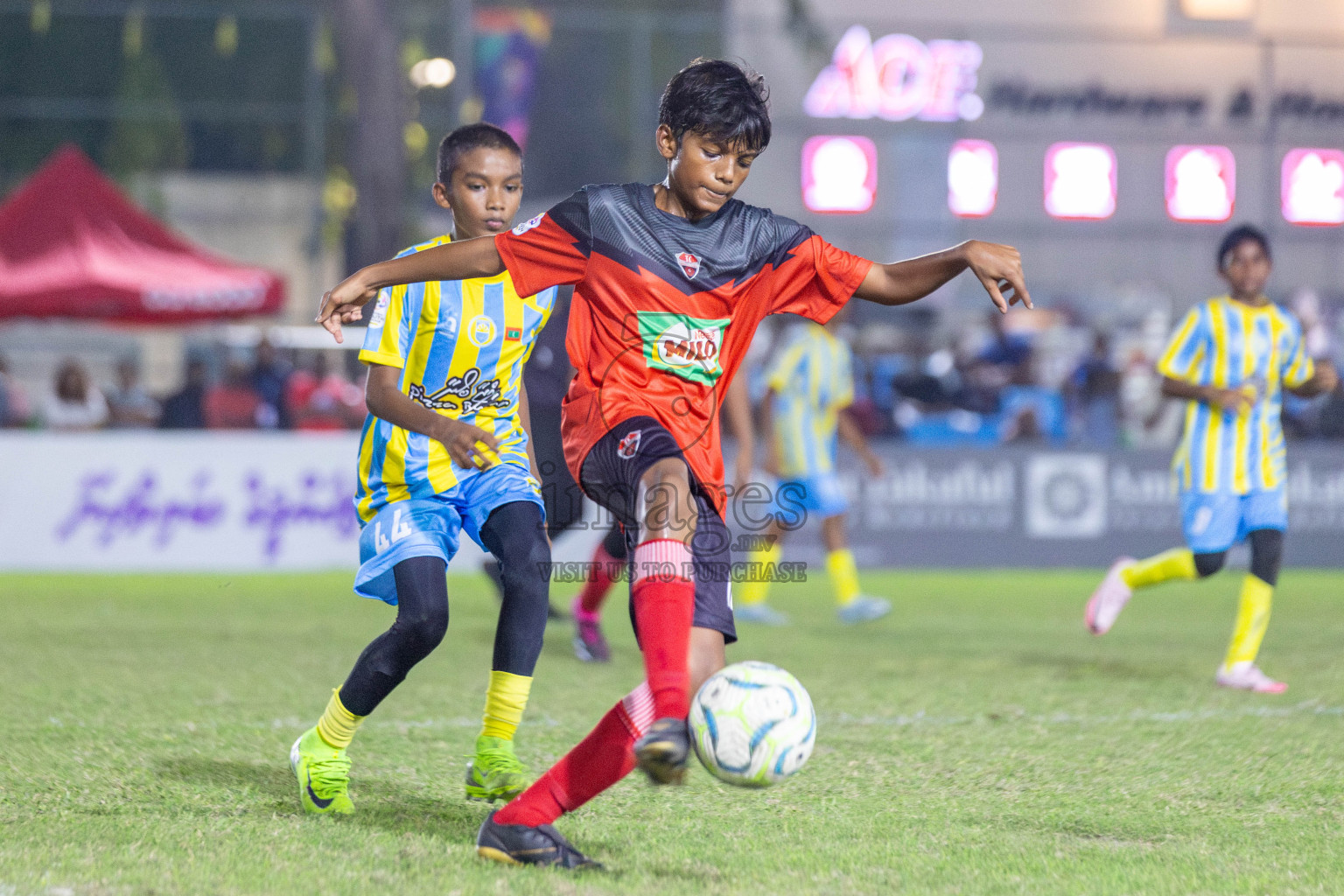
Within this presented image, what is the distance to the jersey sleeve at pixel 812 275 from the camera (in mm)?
3678

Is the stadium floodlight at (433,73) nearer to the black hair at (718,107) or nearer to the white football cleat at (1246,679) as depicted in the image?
the white football cleat at (1246,679)

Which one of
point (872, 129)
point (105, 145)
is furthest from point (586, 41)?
point (105, 145)

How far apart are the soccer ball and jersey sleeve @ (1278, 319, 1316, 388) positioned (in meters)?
4.14

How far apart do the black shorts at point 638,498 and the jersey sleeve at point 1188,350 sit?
12.6 feet

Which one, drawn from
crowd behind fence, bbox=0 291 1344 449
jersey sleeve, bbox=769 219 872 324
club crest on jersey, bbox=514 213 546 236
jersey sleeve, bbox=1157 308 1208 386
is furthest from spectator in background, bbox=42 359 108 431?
jersey sleeve, bbox=769 219 872 324

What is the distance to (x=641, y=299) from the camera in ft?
11.4

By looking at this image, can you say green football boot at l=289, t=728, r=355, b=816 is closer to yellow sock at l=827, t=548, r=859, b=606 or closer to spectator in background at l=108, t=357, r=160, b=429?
yellow sock at l=827, t=548, r=859, b=606

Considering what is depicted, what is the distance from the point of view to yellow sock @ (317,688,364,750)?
13.2 feet

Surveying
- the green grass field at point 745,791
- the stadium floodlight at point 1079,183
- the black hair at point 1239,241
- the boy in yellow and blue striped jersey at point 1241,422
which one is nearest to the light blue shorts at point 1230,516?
the boy in yellow and blue striped jersey at point 1241,422

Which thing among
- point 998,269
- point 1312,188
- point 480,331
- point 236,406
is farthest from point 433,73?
point 998,269

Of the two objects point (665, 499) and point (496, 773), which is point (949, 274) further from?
point (496, 773)

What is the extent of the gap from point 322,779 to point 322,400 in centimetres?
977

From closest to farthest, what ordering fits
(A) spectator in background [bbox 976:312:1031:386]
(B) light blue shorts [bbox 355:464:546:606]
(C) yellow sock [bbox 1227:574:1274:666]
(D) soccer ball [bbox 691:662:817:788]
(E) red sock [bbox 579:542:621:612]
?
(D) soccer ball [bbox 691:662:817:788] < (B) light blue shorts [bbox 355:464:546:606] < (C) yellow sock [bbox 1227:574:1274:666] < (E) red sock [bbox 579:542:621:612] < (A) spectator in background [bbox 976:312:1031:386]

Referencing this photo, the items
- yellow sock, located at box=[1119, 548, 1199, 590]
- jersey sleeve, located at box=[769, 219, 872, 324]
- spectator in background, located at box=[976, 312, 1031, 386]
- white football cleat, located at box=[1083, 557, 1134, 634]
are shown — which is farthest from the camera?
spectator in background, located at box=[976, 312, 1031, 386]
